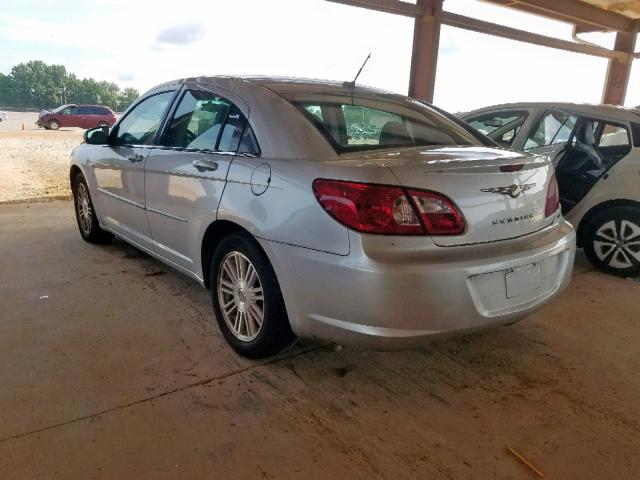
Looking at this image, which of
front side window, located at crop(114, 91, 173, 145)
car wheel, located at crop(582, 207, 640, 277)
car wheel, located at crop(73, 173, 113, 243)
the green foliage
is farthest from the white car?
the green foliage

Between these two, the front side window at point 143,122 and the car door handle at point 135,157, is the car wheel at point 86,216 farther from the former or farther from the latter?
the car door handle at point 135,157

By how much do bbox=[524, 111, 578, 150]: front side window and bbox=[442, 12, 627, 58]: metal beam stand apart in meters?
3.74

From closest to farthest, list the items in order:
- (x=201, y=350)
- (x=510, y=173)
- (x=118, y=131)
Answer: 1. (x=510, y=173)
2. (x=201, y=350)
3. (x=118, y=131)

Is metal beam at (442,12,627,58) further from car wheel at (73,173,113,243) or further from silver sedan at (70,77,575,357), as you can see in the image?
car wheel at (73,173,113,243)

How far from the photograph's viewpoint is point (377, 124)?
269 centimetres

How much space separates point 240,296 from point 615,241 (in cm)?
329

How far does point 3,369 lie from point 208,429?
1.16 meters

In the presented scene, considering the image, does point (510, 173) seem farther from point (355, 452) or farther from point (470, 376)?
point (355, 452)

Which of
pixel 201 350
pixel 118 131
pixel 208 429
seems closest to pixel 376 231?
pixel 208 429

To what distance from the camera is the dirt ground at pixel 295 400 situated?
1830 millimetres

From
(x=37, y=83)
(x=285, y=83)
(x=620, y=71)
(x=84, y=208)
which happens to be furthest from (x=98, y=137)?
(x=37, y=83)

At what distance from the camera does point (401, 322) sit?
193cm

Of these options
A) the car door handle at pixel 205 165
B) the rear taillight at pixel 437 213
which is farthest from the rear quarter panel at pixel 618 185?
the car door handle at pixel 205 165

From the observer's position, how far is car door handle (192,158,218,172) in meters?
2.58
